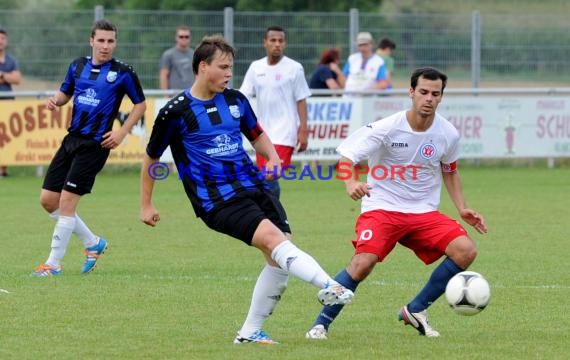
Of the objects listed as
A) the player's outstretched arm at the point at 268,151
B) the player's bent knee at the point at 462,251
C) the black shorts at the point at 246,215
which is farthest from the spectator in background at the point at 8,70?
the player's bent knee at the point at 462,251

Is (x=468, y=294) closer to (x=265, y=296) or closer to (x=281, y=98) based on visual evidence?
(x=265, y=296)

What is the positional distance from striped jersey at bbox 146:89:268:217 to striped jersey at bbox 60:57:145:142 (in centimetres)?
292

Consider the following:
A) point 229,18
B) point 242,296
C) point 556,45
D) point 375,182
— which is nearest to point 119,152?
point 229,18

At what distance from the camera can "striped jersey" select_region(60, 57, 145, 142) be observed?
9906mm

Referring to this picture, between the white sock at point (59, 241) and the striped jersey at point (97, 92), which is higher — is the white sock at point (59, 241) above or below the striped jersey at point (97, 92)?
below

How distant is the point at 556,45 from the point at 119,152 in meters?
8.21

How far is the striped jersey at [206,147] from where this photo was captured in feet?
22.9

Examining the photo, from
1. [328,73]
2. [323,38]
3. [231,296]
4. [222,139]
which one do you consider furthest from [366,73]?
[222,139]

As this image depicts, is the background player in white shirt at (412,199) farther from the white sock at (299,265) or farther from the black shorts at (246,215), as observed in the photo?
the white sock at (299,265)

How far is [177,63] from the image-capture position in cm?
1977

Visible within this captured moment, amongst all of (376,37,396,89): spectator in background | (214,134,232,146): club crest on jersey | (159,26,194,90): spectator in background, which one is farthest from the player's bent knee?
(376,37,396,89): spectator in background

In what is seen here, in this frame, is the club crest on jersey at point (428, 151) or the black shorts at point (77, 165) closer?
the club crest on jersey at point (428, 151)

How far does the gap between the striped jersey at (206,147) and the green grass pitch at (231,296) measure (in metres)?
0.87

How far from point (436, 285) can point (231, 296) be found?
1889mm
